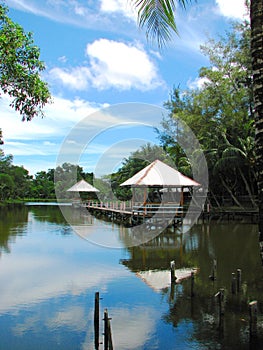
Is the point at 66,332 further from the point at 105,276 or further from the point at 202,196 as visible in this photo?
the point at 202,196

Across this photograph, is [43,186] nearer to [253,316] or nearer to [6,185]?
[6,185]

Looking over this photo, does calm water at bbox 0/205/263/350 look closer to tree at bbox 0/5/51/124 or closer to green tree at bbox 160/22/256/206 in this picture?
tree at bbox 0/5/51/124

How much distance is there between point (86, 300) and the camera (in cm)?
834

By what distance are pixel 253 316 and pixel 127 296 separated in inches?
133

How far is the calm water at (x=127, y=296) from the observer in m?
6.30

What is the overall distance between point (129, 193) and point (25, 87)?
33903mm

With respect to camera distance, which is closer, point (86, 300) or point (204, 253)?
point (86, 300)

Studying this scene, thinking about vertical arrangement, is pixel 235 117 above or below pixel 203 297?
above

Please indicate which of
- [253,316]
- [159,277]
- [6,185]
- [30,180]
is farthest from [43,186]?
[253,316]

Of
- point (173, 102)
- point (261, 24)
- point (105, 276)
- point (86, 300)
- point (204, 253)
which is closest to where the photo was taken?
point (261, 24)

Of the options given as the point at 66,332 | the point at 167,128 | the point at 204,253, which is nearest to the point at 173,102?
the point at 167,128

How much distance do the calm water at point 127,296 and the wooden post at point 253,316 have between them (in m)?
0.16

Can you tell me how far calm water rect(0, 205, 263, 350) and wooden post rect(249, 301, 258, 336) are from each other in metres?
0.16

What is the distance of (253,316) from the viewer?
5.86m
